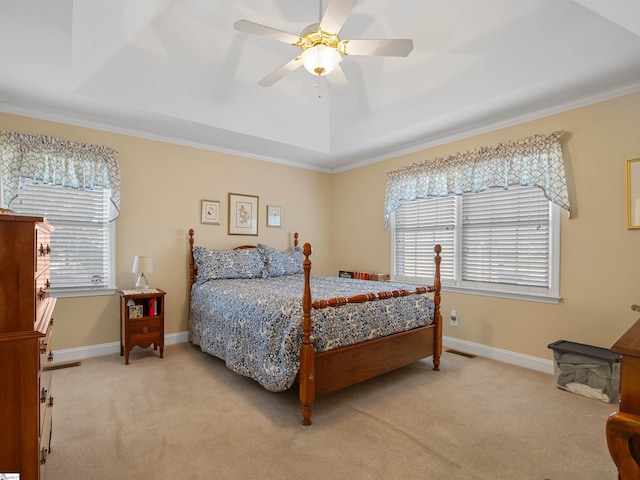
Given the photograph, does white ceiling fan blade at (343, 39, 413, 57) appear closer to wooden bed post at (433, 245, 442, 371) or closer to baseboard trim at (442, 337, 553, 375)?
wooden bed post at (433, 245, 442, 371)

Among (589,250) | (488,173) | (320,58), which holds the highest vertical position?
(320,58)

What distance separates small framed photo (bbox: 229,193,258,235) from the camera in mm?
4648

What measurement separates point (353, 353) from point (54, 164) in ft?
11.3

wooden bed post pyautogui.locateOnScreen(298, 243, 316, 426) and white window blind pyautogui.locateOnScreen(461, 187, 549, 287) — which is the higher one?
white window blind pyautogui.locateOnScreen(461, 187, 549, 287)

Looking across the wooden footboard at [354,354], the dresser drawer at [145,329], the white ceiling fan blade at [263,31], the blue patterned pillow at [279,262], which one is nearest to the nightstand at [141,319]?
the dresser drawer at [145,329]

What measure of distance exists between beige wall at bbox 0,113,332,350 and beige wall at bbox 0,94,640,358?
12 millimetres

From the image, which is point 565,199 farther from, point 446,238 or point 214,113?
point 214,113

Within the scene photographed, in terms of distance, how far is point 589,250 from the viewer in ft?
9.98

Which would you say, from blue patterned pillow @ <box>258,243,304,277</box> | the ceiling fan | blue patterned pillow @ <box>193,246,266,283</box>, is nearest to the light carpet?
blue patterned pillow @ <box>193,246,266,283</box>

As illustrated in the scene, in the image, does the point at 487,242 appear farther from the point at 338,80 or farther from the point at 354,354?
the point at 338,80

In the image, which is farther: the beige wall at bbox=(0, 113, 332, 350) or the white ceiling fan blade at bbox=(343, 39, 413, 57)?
the beige wall at bbox=(0, 113, 332, 350)

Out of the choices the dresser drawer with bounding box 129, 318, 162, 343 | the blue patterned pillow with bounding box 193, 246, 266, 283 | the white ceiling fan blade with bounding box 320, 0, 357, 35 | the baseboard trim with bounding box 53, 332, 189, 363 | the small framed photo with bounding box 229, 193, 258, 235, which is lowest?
the baseboard trim with bounding box 53, 332, 189, 363

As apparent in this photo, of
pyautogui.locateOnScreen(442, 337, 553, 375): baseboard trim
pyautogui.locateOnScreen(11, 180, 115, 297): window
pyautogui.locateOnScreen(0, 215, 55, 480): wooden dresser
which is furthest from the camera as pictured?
pyautogui.locateOnScreen(11, 180, 115, 297): window

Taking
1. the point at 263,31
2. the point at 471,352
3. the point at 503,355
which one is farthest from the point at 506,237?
the point at 263,31
